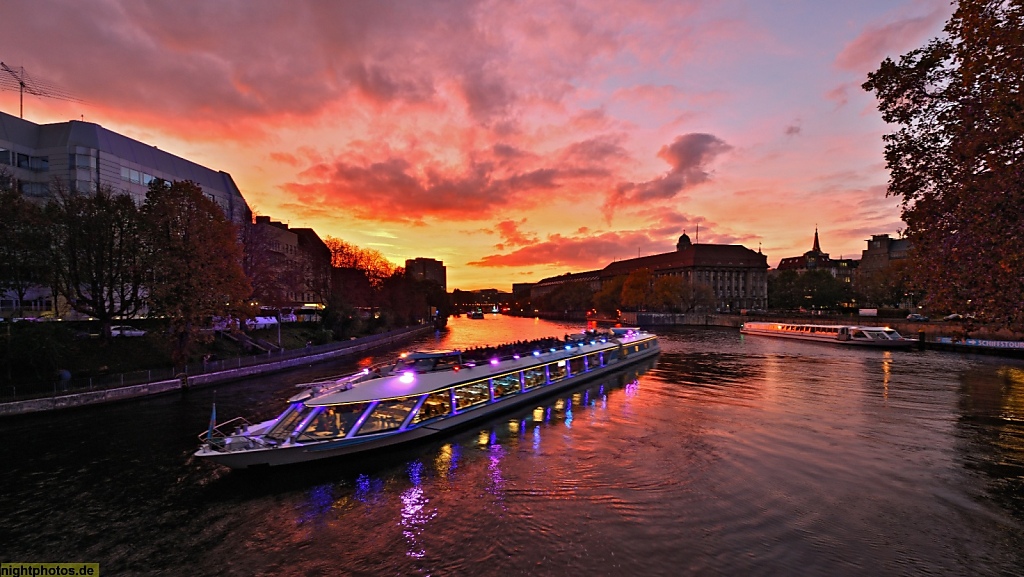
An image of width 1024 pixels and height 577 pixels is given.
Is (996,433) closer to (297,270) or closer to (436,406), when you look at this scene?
(436,406)

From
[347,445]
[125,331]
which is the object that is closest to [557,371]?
[347,445]

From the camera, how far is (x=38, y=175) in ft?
206

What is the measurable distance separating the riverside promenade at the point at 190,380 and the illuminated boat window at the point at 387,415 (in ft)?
70.1

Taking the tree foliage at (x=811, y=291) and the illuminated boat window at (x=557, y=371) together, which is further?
the tree foliage at (x=811, y=291)

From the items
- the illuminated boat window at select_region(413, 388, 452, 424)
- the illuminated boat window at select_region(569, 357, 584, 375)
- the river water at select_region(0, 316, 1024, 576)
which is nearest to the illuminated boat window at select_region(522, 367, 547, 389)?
the river water at select_region(0, 316, 1024, 576)

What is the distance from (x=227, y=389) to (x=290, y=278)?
3794 cm

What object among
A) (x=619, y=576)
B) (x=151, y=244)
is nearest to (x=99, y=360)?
(x=151, y=244)

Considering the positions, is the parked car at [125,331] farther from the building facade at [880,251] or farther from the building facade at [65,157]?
the building facade at [880,251]

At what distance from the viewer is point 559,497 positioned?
16219 mm

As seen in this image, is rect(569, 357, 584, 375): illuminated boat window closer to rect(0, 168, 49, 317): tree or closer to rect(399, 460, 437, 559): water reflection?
rect(399, 460, 437, 559): water reflection

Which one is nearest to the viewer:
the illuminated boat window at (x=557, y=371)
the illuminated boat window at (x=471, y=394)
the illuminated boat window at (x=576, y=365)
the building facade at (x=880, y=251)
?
the illuminated boat window at (x=471, y=394)

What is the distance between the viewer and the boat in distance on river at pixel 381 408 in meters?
18.2

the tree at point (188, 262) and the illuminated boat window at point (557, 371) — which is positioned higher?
the tree at point (188, 262)

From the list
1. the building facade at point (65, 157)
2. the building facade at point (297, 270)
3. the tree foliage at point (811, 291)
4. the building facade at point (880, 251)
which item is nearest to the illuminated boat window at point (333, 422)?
the building facade at point (297, 270)
